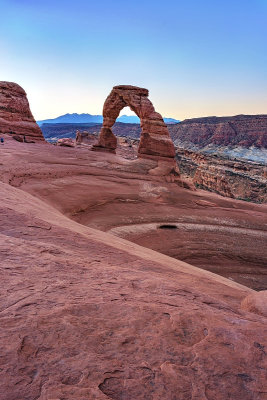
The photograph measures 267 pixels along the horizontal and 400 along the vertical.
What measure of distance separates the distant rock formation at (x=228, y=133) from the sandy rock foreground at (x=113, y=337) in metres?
78.1

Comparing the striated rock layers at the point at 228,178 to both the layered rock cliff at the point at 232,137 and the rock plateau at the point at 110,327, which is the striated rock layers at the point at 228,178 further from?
the layered rock cliff at the point at 232,137

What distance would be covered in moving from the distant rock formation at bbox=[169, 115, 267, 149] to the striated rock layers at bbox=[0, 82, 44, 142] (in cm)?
6131

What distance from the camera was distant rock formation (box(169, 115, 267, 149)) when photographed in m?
73.1

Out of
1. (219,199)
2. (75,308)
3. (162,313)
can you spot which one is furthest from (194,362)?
(219,199)

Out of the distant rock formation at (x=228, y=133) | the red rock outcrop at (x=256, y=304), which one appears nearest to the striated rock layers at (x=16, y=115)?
the red rock outcrop at (x=256, y=304)

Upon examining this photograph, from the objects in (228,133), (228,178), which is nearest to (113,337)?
(228,178)

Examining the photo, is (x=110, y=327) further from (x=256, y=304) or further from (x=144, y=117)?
(x=144, y=117)

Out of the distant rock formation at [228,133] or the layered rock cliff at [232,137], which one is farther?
the distant rock formation at [228,133]

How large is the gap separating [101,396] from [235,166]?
39310mm

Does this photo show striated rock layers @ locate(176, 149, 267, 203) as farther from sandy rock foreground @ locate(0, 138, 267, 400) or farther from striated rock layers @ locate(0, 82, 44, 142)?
sandy rock foreground @ locate(0, 138, 267, 400)

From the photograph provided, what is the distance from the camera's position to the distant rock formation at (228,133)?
240 feet

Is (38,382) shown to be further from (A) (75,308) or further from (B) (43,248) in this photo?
(B) (43,248)

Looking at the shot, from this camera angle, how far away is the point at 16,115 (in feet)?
83.9

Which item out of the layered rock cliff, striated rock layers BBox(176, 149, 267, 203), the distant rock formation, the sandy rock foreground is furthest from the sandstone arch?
the distant rock formation
